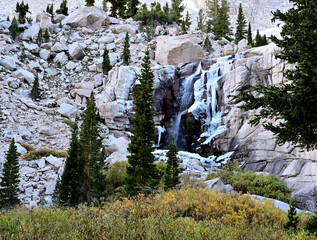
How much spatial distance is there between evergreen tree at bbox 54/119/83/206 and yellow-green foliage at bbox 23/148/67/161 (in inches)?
194

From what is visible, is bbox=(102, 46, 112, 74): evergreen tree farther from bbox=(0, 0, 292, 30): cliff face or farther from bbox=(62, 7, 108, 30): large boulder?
bbox=(0, 0, 292, 30): cliff face

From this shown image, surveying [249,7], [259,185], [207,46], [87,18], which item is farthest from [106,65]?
[249,7]

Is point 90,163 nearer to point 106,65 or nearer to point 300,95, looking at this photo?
point 300,95

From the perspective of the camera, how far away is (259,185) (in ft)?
57.3

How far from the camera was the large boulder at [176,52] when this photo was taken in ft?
133

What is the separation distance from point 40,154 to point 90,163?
658cm

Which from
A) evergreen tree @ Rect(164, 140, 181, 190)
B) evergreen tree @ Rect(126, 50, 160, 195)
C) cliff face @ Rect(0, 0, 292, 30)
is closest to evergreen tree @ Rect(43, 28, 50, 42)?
evergreen tree @ Rect(126, 50, 160, 195)

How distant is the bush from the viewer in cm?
1670

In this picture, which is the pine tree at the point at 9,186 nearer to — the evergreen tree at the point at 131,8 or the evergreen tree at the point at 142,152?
the evergreen tree at the point at 142,152

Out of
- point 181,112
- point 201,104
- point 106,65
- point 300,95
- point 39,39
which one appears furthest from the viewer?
point 39,39

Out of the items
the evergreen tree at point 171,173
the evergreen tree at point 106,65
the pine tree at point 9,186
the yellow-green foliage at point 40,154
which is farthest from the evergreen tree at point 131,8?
the evergreen tree at point 171,173

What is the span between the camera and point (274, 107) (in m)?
8.59

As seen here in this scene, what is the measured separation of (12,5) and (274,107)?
96788mm

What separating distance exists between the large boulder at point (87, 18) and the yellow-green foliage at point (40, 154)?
3310cm
